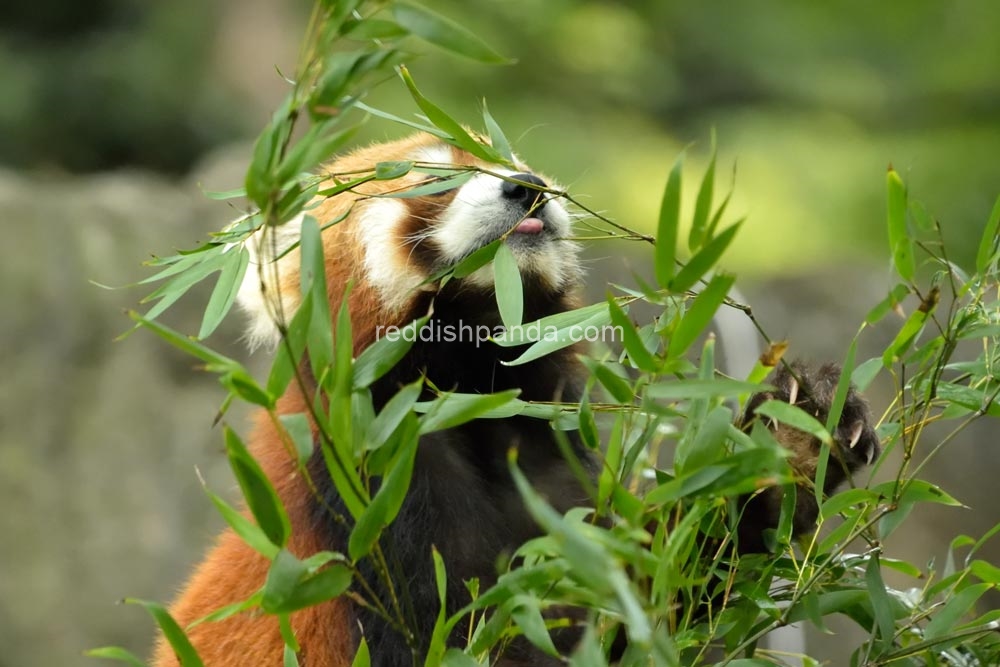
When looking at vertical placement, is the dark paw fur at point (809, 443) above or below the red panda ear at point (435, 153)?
below

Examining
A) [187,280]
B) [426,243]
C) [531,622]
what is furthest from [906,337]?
[426,243]

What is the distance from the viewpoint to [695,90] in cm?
878

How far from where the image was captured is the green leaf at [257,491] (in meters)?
1.35

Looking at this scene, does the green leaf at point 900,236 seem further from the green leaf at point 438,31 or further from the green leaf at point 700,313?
the green leaf at point 438,31

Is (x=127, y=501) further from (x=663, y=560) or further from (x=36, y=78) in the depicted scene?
(x=663, y=560)

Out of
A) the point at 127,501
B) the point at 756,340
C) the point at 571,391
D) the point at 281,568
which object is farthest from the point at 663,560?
the point at 127,501

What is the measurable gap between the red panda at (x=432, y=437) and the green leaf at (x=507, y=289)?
49 centimetres

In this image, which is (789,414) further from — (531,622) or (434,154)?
(434,154)

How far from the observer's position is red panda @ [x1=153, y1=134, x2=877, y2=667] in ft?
7.98

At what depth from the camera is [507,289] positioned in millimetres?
1905

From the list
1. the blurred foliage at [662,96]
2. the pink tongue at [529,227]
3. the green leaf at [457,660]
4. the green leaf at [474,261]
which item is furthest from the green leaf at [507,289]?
the blurred foliage at [662,96]

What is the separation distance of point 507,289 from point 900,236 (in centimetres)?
66

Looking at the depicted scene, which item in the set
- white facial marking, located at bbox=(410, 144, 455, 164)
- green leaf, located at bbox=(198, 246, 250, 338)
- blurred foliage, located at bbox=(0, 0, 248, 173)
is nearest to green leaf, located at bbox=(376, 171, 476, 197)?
green leaf, located at bbox=(198, 246, 250, 338)

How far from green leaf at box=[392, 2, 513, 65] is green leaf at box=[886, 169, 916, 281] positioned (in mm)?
704
